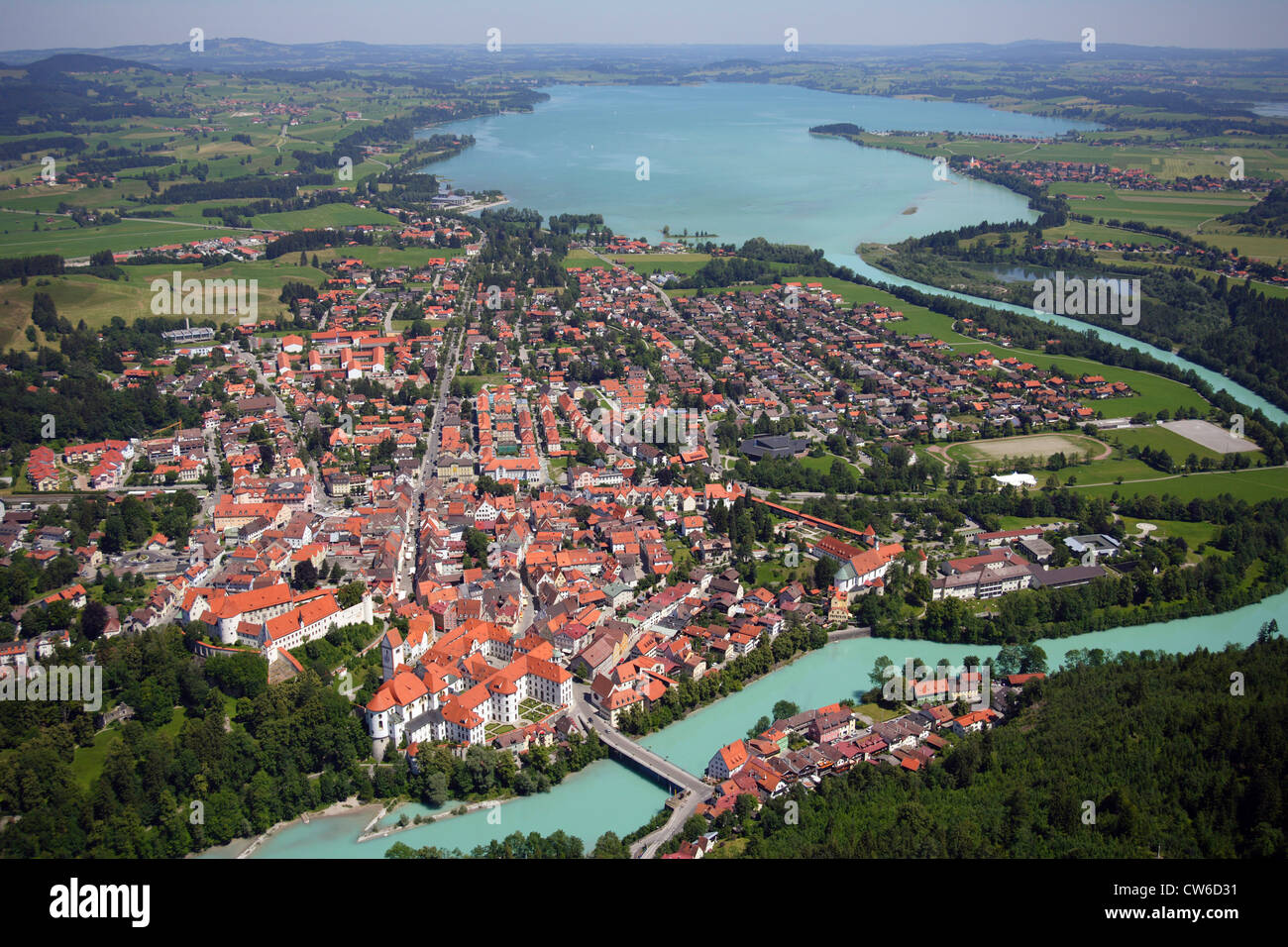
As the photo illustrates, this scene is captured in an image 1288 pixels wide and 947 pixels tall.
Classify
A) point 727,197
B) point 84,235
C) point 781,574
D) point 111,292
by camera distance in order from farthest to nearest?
point 727,197 → point 84,235 → point 111,292 → point 781,574

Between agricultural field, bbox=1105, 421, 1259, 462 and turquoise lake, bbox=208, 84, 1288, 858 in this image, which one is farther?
agricultural field, bbox=1105, 421, 1259, 462

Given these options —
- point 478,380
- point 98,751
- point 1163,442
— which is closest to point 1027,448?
point 1163,442

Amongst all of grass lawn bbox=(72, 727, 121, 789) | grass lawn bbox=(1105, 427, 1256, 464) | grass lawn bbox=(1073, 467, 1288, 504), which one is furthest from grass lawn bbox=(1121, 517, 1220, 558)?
grass lawn bbox=(72, 727, 121, 789)

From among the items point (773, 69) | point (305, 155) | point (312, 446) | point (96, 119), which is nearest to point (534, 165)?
point (305, 155)

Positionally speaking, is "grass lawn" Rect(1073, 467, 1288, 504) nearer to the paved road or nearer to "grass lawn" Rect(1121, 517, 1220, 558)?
"grass lawn" Rect(1121, 517, 1220, 558)

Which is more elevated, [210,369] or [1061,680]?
[210,369]

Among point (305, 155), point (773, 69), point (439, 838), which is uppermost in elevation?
point (773, 69)

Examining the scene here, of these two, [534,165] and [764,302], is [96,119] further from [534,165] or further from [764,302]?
[764,302]

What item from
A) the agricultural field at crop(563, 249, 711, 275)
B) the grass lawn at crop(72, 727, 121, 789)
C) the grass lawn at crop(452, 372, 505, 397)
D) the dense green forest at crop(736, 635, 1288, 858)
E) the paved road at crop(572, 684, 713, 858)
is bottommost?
the paved road at crop(572, 684, 713, 858)

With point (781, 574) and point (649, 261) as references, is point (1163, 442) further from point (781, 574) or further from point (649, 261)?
point (649, 261)
